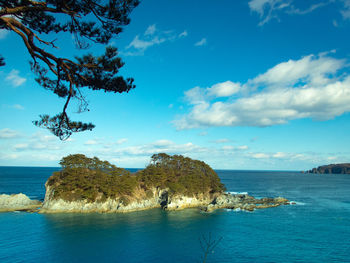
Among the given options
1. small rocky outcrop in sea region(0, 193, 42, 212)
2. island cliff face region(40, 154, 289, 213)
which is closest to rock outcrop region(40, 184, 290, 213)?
island cliff face region(40, 154, 289, 213)

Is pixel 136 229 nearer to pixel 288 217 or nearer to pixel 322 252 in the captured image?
pixel 322 252

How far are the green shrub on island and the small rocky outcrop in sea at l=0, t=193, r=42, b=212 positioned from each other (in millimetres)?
7770

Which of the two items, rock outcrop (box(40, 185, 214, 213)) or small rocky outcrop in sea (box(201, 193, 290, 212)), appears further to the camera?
small rocky outcrop in sea (box(201, 193, 290, 212))

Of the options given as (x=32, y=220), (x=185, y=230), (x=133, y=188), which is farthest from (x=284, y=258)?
(x=32, y=220)

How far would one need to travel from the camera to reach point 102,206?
52469mm

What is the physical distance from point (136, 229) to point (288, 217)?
113ft

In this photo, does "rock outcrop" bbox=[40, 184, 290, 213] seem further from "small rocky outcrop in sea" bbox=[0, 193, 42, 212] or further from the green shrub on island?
"small rocky outcrop in sea" bbox=[0, 193, 42, 212]

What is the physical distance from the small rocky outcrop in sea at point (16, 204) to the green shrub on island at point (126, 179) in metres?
7.77

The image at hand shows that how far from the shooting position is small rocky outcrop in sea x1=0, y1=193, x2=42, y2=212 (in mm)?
51562

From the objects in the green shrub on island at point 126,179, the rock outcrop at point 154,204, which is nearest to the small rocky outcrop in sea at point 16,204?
the rock outcrop at point 154,204

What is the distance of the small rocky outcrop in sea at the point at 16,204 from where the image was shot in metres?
51.6

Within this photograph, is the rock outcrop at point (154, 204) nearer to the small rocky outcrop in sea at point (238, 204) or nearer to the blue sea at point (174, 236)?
the small rocky outcrop in sea at point (238, 204)

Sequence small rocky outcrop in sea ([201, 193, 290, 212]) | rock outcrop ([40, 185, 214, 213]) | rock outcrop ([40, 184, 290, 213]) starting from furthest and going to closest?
small rocky outcrop in sea ([201, 193, 290, 212])
rock outcrop ([40, 184, 290, 213])
rock outcrop ([40, 185, 214, 213])

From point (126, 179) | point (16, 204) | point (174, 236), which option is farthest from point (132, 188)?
point (16, 204)
